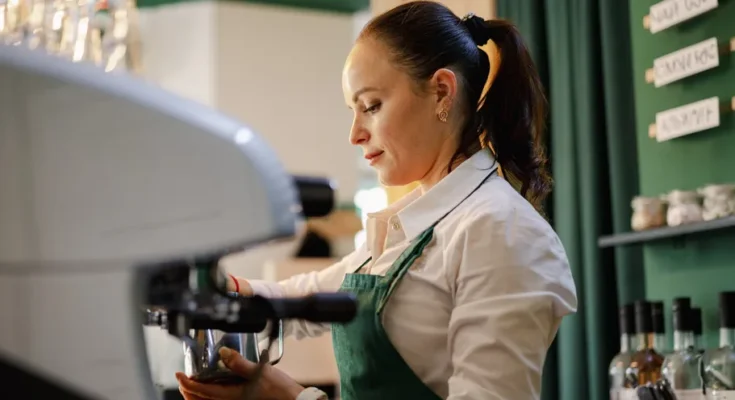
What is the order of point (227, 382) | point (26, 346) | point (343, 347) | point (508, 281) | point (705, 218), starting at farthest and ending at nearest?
1. point (705, 218)
2. point (343, 347)
3. point (508, 281)
4. point (227, 382)
5. point (26, 346)

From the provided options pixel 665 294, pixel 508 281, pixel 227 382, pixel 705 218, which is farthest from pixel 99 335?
pixel 665 294

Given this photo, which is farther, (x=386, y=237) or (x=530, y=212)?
(x=386, y=237)

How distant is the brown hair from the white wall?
3089 millimetres

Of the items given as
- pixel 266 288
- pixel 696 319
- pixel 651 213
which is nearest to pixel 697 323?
pixel 696 319

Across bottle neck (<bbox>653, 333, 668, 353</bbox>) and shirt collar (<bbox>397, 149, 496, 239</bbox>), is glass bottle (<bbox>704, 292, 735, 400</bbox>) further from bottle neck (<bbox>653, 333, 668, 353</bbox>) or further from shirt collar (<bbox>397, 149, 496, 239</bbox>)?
shirt collar (<bbox>397, 149, 496, 239</bbox>)

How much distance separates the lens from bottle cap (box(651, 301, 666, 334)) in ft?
5.09

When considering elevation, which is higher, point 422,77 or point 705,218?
point 422,77

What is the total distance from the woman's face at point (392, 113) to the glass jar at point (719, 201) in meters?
0.64

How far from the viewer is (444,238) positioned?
1.01 metres

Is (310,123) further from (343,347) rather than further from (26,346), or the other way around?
(26,346)

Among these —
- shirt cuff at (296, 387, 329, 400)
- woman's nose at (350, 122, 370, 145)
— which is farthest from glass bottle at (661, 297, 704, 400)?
shirt cuff at (296, 387, 329, 400)

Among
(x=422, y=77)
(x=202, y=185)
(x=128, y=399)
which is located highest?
(x=422, y=77)

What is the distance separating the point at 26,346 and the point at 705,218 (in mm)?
1323

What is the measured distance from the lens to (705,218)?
1.59 meters
